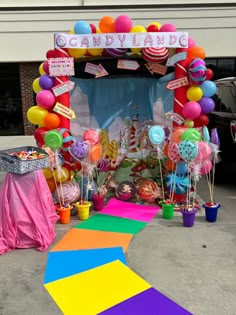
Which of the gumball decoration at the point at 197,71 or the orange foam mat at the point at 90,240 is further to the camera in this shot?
the gumball decoration at the point at 197,71

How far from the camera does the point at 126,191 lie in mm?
5352

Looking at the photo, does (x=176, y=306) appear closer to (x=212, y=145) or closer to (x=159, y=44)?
(x=212, y=145)

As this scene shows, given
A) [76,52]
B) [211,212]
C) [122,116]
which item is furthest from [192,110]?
[76,52]

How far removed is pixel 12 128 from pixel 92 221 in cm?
855

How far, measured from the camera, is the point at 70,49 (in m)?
4.80

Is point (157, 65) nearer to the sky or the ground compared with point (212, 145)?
nearer to the sky

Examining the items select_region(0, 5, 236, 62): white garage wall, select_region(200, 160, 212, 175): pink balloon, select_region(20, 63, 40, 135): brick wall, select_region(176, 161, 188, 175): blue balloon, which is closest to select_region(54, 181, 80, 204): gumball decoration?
select_region(176, 161, 188, 175): blue balloon

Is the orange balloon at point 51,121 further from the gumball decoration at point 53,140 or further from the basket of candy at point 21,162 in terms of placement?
the basket of candy at point 21,162

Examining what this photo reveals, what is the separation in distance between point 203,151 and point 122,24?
2141 mm

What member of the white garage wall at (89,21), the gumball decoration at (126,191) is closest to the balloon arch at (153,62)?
the gumball decoration at (126,191)

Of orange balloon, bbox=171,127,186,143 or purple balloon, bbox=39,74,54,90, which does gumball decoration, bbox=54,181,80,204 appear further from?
orange balloon, bbox=171,127,186,143

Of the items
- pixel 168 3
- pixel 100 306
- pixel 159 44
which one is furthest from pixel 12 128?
pixel 100 306

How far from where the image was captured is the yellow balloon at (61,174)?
185 inches

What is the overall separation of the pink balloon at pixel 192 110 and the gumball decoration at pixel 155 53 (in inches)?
31.3
